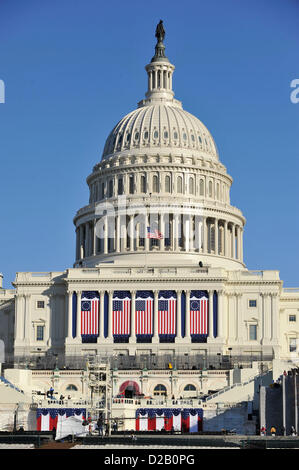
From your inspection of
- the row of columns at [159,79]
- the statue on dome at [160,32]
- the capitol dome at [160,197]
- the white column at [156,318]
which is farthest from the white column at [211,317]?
the statue on dome at [160,32]

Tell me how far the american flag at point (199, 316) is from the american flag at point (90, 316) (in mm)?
12174

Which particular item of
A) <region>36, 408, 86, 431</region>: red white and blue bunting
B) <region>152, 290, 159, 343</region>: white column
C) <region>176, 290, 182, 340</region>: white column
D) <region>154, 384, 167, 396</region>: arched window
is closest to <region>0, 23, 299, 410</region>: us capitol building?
<region>176, 290, 182, 340</region>: white column

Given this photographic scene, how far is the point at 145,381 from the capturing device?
134875 millimetres

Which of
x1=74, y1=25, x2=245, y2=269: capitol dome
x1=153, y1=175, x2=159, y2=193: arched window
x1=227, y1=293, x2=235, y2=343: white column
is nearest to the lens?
x1=227, y1=293, x2=235, y2=343: white column

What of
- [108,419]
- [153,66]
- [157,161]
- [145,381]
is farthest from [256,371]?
[153,66]

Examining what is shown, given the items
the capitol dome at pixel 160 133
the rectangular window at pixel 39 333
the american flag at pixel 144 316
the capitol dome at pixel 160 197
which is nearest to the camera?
the american flag at pixel 144 316

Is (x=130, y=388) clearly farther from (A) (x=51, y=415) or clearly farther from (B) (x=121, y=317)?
(B) (x=121, y=317)

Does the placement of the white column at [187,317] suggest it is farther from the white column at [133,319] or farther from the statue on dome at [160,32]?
the statue on dome at [160,32]

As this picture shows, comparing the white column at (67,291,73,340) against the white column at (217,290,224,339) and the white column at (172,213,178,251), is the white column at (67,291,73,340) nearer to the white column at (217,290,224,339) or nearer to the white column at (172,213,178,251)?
the white column at (217,290,224,339)

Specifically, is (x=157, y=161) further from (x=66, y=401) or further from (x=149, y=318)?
(x=66, y=401)

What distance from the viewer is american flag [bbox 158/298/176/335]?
502ft

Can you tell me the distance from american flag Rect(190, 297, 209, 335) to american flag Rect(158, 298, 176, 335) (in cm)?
229

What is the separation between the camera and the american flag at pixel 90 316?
506ft

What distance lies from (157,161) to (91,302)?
31.6m
